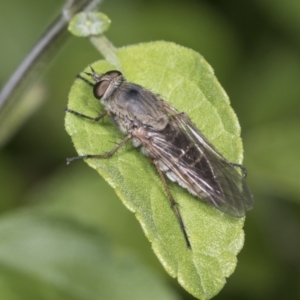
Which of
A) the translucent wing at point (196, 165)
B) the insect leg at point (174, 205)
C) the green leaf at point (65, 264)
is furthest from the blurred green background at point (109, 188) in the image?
the insect leg at point (174, 205)

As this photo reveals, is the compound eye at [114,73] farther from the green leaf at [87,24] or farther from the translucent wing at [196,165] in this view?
the translucent wing at [196,165]

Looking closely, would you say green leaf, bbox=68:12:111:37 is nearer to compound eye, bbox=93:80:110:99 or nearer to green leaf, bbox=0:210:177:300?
compound eye, bbox=93:80:110:99

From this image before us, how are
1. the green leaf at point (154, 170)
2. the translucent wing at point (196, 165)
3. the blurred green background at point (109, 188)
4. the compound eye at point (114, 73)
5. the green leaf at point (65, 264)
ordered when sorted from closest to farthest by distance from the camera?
the green leaf at point (154, 170)
the translucent wing at point (196, 165)
the compound eye at point (114, 73)
the green leaf at point (65, 264)
the blurred green background at point (109, 188)

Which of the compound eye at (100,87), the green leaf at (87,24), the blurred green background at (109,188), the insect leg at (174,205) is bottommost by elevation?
the blurred green background at (109,188)

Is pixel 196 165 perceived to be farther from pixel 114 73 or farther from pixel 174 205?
pixel 114 73

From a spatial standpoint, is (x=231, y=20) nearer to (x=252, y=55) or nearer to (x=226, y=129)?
(x=252, y=55)

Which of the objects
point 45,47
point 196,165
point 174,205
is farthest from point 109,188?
point 174,205

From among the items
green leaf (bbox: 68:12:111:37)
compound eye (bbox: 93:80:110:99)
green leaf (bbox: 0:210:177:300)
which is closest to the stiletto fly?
compound eye (bbox: 93:80:110:99)

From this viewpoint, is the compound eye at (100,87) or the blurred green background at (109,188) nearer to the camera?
the compound eye at (100,87)
